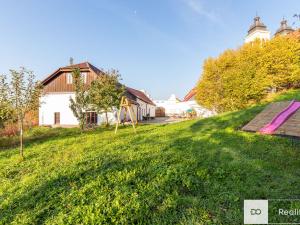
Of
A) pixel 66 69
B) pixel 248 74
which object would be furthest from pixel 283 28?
pixel 66 69

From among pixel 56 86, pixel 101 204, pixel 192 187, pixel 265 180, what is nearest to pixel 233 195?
pixel 192 187

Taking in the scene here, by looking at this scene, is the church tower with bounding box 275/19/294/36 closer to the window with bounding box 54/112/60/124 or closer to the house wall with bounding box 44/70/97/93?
the house wall with bounding box 44/70/97/93

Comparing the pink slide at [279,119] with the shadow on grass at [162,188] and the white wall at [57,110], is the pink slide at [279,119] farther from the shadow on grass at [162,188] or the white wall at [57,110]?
the white wall at [57,110]

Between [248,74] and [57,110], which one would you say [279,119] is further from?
[57,110]

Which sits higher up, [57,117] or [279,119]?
[57,117]

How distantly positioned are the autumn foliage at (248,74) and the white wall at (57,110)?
16303 millimetres

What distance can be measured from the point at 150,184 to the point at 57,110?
23.5 metres

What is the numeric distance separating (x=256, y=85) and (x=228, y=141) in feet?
48.1

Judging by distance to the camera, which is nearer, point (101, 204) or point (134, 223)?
point (134, 223)

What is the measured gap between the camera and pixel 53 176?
19.4ft

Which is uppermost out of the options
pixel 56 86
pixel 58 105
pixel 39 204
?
pixel 56 86

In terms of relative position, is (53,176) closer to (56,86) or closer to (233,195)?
(233,195)

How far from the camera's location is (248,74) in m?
21.5

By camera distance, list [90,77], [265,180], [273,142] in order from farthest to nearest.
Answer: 1. [90,77]
2. [273,142]
3. [265,180]
